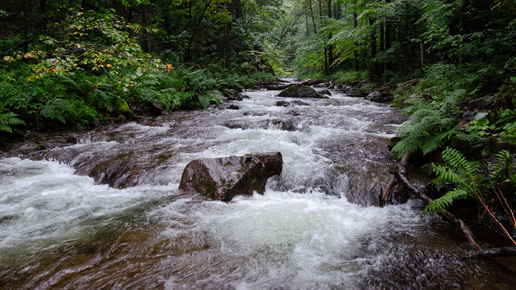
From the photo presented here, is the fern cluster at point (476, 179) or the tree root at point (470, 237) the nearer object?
the tree root at point (470, 237)

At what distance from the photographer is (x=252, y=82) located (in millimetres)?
18000

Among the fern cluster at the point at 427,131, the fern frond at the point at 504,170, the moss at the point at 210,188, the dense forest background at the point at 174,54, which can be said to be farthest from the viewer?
the dense forest background at the point at 174,54

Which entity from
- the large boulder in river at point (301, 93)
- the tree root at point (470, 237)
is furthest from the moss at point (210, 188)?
the large boulder in river at point (301, 93)

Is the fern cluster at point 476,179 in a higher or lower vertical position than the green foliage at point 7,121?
lower

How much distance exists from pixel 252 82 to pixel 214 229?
16122 mm

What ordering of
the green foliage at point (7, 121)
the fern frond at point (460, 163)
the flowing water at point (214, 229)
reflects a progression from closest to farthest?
the flowing water at point (214, 229) → the fern frond at point (460, 163) → the green foliage at point (7, 121)

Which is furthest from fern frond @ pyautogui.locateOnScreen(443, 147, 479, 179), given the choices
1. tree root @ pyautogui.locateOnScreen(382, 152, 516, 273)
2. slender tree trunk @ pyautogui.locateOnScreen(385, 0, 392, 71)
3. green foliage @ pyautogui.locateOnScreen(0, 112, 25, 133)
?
slender tree trunk @ pyautogui.locateOnScreen(385, 0, 392, 71)

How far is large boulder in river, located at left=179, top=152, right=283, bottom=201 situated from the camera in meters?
3.77

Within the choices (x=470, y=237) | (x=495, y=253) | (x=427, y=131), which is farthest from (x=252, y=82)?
(x=495, y=253)

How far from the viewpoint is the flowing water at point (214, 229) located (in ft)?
7.18

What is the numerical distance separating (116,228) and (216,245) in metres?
1.31

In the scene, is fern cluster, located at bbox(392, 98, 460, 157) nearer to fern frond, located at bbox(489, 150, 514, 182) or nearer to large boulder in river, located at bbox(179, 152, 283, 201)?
fern frond, located at bbox(489, 150, 514, 182)

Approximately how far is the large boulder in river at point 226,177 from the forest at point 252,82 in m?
1.87

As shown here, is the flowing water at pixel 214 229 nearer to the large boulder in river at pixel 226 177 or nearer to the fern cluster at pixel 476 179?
the large boulder in river at pixel 226 177
